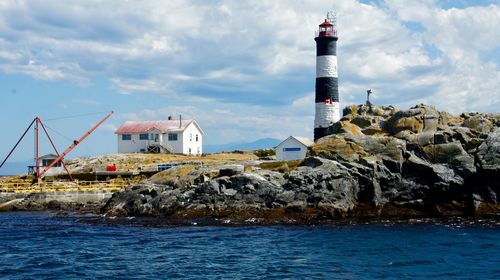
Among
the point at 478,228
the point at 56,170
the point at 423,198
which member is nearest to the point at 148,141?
the point at 56,170

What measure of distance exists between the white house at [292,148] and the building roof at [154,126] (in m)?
28.4

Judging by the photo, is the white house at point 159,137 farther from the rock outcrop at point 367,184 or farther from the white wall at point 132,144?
the rock outcrop at point 367,184

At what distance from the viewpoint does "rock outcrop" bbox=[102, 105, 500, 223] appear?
42.5 metres

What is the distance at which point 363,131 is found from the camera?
52.4 m

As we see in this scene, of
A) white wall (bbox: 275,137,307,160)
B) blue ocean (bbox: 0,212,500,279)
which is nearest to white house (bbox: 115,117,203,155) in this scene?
white wall (bbox: 275,137,307,160)

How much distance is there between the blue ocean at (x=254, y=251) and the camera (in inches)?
1021

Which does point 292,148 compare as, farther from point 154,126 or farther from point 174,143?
point 154,126

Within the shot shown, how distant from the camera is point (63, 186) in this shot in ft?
205

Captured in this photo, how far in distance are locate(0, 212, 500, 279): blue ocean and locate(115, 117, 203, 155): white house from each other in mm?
47583

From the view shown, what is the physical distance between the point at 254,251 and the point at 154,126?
6288cm

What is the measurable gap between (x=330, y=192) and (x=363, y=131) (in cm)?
1140

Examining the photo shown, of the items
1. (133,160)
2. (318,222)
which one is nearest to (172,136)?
(133,160)

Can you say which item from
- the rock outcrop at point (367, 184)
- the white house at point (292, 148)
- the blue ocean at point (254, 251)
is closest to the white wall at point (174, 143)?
the white house at point (292, 148)

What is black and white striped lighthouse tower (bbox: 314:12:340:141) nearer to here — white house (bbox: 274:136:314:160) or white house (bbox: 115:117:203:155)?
white house (bbox: 274:136:314:160)
